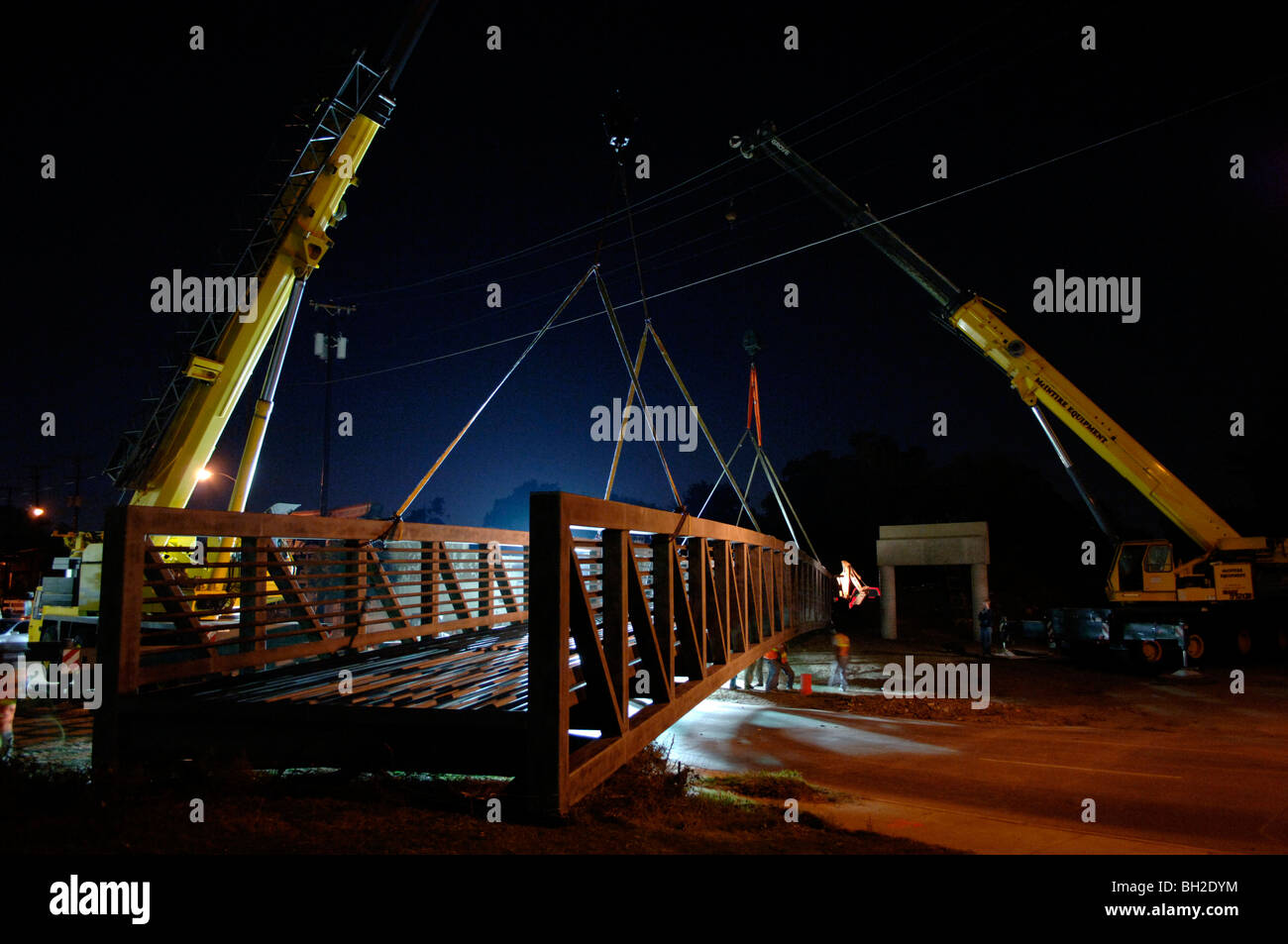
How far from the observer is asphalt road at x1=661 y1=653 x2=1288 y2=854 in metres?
6.89

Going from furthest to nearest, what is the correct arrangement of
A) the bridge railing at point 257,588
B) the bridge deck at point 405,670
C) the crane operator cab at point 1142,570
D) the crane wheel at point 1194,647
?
the crane operator cab at point 1142,570, the crane wheel at point 1194,647, the bridge railing at point 257,588, the bridge deck at point 405,670

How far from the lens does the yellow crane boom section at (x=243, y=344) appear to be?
47.5ft

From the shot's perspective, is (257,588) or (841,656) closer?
(257,588)

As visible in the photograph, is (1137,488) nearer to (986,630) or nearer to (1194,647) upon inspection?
(1194,647)

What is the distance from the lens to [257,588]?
7691 millimetres

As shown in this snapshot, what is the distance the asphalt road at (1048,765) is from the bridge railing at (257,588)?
4364mm

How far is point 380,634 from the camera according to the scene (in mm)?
9172

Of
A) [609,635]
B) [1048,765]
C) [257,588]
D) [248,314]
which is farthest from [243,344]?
[1048,765]

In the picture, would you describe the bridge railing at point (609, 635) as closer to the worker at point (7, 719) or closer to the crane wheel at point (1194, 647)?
the worker at point (7, 719)

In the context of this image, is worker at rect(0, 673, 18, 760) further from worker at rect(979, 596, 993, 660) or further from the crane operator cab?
the crane operator cab

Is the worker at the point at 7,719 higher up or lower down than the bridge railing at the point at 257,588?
lower down

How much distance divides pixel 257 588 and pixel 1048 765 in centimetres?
978

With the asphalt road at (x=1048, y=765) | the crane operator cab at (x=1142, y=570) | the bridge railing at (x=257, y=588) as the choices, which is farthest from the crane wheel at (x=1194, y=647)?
the bridge railing at (x=257, y=588)
